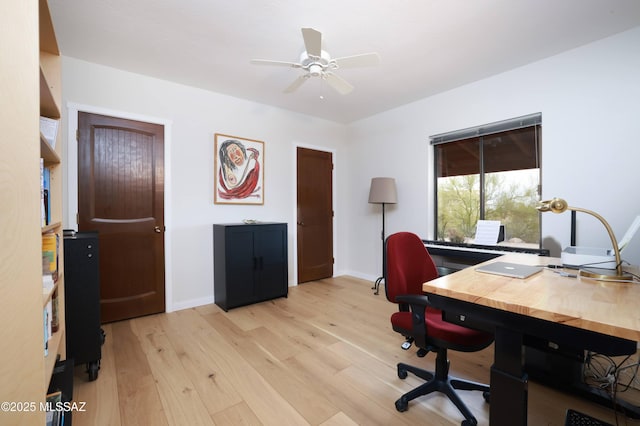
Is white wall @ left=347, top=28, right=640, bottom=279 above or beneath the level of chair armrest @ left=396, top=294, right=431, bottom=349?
above

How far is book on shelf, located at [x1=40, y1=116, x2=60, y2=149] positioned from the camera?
155 cm

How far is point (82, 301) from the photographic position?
181 centimetres

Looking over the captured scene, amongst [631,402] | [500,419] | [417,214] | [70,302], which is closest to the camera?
[500,419]

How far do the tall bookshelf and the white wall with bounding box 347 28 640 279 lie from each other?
12.0ft

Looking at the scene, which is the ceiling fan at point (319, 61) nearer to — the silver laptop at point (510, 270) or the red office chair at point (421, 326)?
the red office chair at point (421, 326)

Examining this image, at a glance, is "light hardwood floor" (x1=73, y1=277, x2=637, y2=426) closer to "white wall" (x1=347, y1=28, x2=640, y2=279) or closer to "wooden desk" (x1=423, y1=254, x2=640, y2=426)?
"wooden desk" (x1=423, y1=254, x2=640, y2=426)

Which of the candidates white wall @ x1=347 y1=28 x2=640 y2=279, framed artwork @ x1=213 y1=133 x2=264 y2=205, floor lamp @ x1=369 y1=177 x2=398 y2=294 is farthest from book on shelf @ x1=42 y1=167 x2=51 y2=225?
white wall @ x1=347 y1=28 x2=640 y2=279

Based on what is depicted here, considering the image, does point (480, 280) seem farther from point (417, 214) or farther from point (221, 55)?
point (221, 55)

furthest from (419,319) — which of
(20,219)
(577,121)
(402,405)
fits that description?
(577,121)

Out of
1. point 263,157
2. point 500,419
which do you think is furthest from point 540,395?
point 263,157

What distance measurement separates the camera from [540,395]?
1.70 m

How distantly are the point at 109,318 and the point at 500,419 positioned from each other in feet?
11.1

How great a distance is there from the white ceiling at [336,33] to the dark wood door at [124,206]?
714mm

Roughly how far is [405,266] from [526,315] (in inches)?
36.3
